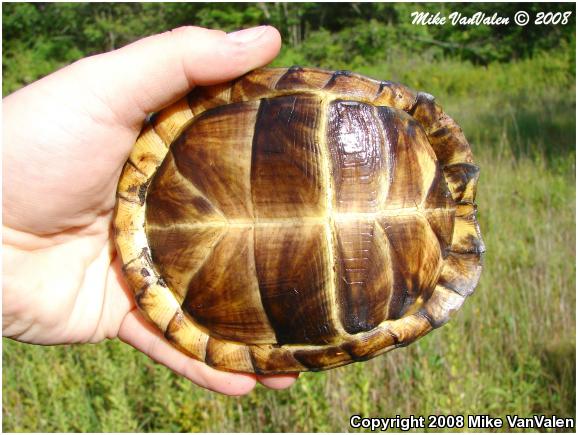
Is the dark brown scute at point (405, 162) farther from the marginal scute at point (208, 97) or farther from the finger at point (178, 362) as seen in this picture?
the finger at point (178, 362)

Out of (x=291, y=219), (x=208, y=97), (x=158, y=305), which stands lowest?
(x=158, y=305)

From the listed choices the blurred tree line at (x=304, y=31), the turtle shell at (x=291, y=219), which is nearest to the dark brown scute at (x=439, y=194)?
the turtle shell at (x=291, y=219)

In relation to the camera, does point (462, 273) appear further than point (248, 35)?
Yes

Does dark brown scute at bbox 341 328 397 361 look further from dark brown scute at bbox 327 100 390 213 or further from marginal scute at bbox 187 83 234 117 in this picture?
marginal scute at bbox 187 83 234 117

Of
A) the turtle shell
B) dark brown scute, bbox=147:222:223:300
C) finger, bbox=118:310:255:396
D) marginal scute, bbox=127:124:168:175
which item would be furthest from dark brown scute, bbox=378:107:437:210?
finger, bbox=118:310:255:396

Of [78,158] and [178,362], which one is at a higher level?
[78,158]

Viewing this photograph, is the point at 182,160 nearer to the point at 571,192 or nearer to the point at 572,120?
the point at 571,192

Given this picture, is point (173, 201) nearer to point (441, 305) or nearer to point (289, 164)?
point (289, 164)

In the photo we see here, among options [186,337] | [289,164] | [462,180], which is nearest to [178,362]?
[186,337]
